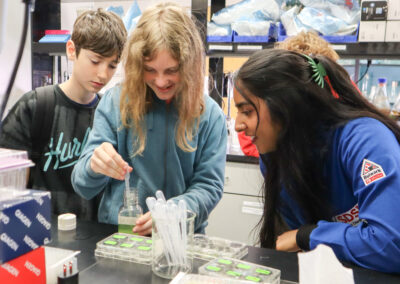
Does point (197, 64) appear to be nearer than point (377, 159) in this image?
No

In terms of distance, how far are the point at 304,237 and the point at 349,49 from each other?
1531 millimetres

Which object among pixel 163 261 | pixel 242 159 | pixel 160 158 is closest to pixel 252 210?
pixel 242 159

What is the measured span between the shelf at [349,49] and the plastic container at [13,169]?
1.89 metres

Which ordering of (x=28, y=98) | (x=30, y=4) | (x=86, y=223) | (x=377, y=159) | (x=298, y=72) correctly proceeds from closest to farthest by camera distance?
(x=30, y=4), (x=377, y=159), (x=298, y=72), (x=86, y=223), (x=28, y=98)

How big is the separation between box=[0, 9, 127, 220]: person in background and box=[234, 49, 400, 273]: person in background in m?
0.64

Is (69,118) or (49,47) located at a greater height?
(49,47)

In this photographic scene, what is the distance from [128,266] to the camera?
892 mm

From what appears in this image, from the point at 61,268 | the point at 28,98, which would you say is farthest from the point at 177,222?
the point at 28,98

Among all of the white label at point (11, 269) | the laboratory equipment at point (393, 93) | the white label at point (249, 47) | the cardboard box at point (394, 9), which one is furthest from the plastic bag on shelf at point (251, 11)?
the white label at point (11, 269)

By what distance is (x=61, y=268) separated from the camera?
2.64 ft

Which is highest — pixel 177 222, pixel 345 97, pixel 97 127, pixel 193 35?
pixel 193 35

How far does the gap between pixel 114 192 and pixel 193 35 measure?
0.56 m

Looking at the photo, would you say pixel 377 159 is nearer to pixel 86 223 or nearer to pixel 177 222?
pixel 177 222

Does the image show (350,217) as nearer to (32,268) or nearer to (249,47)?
(32,268)
